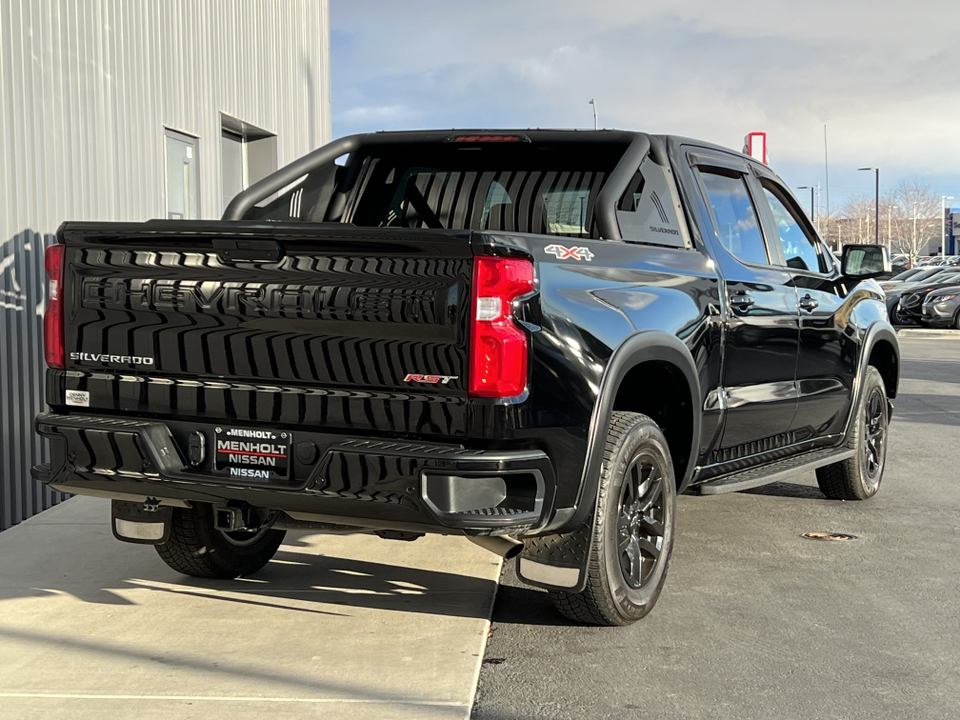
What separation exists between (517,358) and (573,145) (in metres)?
2.16

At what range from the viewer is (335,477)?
13.3 feet

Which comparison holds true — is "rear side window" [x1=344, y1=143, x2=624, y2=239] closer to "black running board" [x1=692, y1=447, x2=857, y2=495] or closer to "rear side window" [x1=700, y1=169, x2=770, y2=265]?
"rear side window" [x1=700, y1=169, x2=770, y2=265]

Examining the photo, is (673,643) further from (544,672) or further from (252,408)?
(252,408)

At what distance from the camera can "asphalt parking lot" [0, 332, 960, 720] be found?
404 cm

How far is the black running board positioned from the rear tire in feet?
6.83

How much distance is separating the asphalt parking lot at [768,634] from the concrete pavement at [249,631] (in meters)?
0.26

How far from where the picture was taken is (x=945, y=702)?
A: 161 inches

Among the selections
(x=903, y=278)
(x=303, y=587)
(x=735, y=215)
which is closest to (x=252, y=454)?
(x=303, y=587)

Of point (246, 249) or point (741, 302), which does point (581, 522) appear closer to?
point (246, 249)

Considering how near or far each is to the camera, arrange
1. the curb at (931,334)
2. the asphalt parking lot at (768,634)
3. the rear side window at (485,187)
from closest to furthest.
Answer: the asphalt parking lot at (768,634) → the rear side window at (485,187) → the curb at (931,334)

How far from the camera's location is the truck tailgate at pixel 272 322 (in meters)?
3.98

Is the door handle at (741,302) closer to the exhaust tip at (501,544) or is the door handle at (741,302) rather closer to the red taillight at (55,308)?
the exhaust tip at (501,544)

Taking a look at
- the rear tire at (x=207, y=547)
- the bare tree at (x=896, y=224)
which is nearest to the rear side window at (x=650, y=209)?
the rear tire at (x=207, y=547)

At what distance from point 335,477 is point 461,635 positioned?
1.04m
